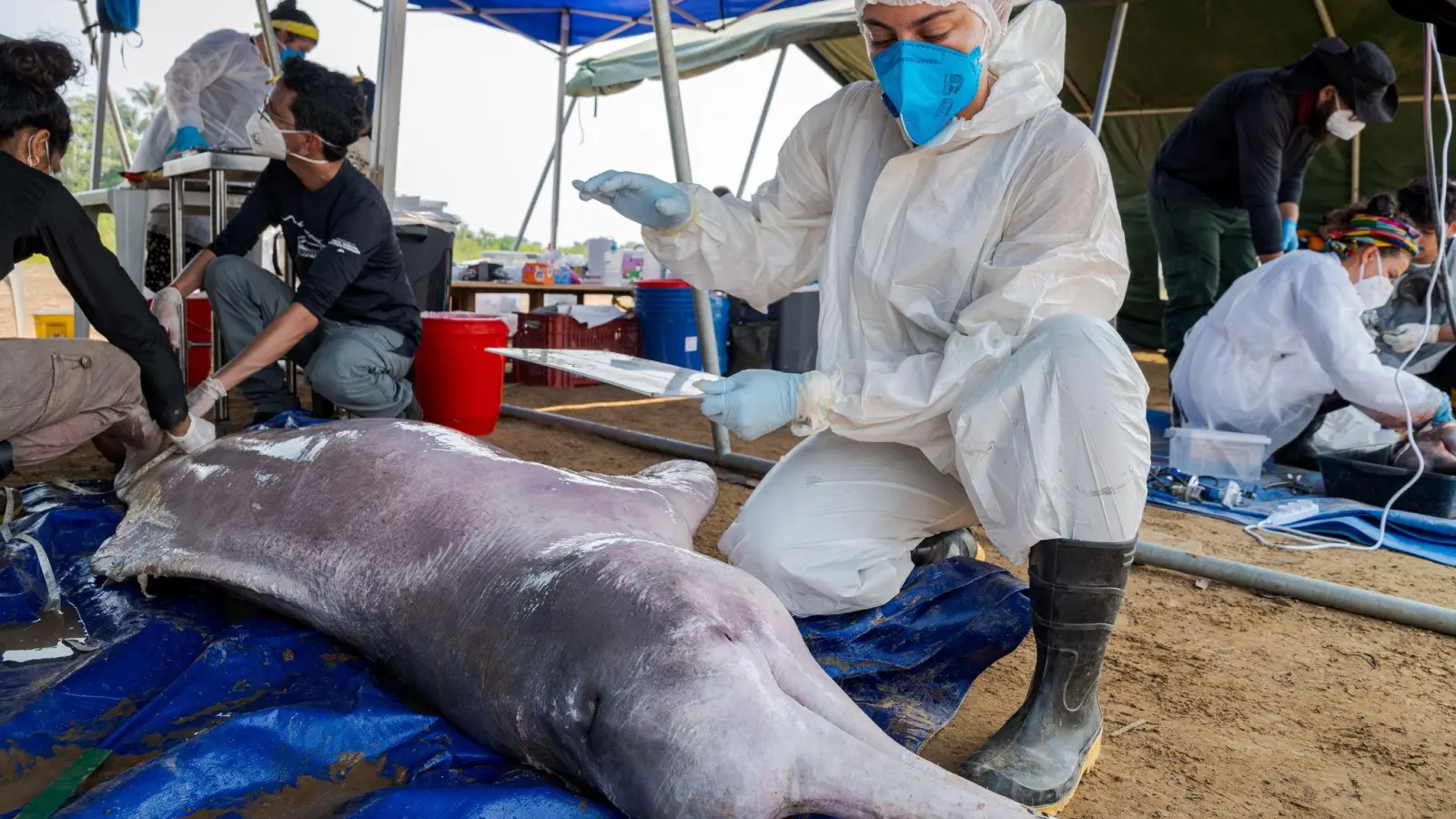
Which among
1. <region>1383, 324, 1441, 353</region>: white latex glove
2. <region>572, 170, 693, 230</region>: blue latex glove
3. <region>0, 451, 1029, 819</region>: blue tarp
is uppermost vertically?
<region>572, 170, 693, 230</region>: blue latex glove

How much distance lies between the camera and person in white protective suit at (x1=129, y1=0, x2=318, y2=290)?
543 centimetres

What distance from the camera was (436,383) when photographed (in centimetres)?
434

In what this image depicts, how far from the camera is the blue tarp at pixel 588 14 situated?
8.36 meters

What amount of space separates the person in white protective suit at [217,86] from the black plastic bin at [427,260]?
132 centimetres

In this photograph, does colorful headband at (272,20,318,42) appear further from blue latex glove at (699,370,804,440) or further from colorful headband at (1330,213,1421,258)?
colorful headband at (1330,213,1421,258)

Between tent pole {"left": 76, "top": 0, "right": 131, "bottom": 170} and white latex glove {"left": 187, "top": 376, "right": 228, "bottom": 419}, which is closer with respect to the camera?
white latex glove {"left": 187, "top": 376, "right": 228, "bottom": 419}

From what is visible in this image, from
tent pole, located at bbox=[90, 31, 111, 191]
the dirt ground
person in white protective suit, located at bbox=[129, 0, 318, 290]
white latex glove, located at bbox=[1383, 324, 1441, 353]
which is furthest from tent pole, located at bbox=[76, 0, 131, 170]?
white latex glove, located at bbox=[1383, 324, 1441, 353]

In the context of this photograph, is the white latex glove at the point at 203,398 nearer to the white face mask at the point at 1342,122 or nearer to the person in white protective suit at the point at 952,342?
the person in white protective suit at the point at 952,342

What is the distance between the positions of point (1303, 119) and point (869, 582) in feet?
13.9

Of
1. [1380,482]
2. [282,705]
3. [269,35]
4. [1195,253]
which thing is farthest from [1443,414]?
[269,35]

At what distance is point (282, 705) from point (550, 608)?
574 mm

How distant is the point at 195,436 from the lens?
2.91 meters

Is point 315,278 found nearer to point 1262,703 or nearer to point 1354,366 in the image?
point 1262,703

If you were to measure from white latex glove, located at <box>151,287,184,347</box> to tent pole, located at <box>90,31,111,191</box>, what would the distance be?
4284mm
